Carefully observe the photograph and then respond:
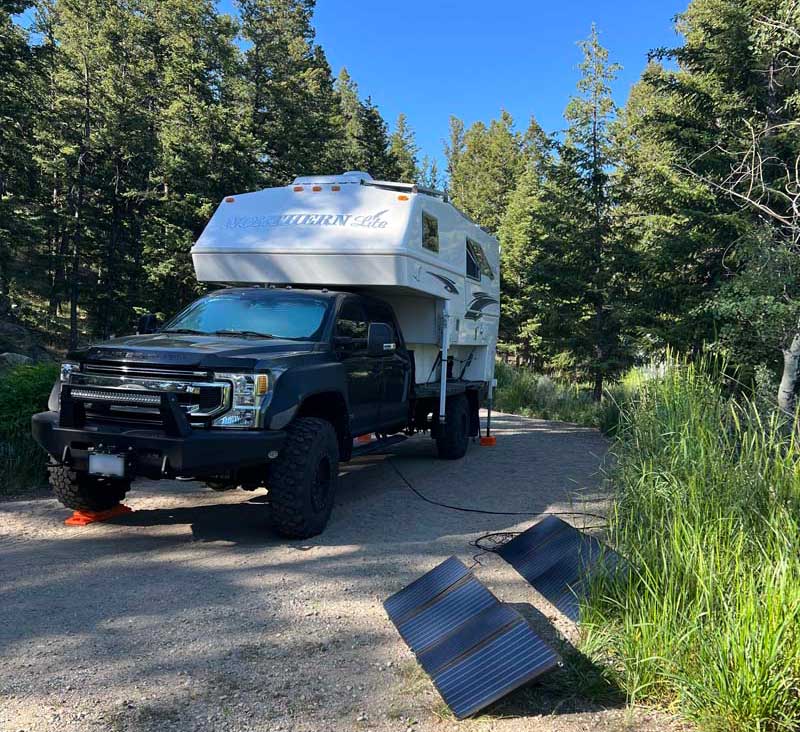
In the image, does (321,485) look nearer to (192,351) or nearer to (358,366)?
(358,366)

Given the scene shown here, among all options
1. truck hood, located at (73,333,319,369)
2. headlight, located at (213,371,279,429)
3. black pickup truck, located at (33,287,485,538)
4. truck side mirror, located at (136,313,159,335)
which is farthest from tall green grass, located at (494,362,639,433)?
headlight, located at (213,371,279,429)

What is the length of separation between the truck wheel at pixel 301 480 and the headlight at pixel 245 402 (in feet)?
1.27

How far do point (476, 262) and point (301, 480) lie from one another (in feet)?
19.8

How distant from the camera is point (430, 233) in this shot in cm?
807

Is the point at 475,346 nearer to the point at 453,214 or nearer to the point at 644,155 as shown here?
the point at 453,214

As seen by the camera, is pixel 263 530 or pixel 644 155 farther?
pixel 644 155

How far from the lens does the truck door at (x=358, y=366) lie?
21.0 feet


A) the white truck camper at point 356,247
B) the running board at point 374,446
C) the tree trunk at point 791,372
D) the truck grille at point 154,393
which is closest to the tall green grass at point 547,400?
the tree trunk at point 791,372

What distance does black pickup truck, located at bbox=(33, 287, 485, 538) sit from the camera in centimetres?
479

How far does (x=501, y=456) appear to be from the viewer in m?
10.2

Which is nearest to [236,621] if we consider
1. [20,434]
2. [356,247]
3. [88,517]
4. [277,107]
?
[88,517]

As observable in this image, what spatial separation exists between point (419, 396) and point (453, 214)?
2613 mm

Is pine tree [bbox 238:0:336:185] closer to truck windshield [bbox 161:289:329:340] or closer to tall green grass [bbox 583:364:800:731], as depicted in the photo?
truck windshield [bbox 161:289:329:340]

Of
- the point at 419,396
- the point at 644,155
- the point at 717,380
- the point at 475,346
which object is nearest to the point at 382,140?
the point at 644,155
